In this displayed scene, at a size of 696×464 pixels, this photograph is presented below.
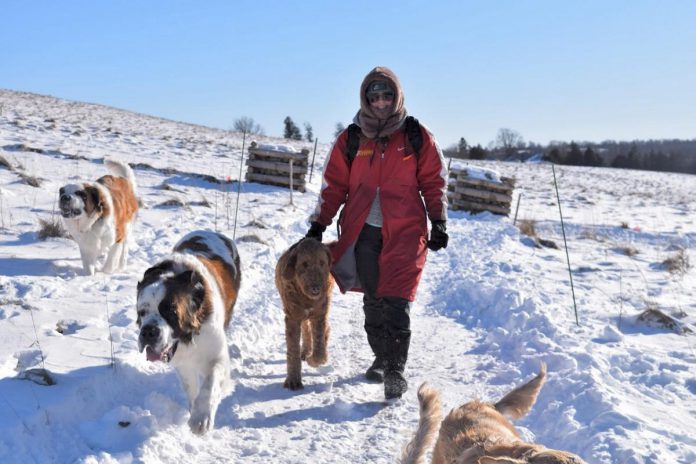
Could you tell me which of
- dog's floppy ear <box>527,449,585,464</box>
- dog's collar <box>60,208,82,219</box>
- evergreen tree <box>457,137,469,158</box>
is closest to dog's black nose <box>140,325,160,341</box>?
dog's floppy ear <box>527,449,585,464</box>

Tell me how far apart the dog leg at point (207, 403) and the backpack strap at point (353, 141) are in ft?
7.14

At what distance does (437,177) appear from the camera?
15.9 ft

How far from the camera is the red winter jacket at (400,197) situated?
15.7ft

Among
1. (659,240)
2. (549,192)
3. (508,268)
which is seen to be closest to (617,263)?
(508,268)

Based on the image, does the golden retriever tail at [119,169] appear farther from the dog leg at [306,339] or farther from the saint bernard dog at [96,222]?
the dog leg at [306,339]

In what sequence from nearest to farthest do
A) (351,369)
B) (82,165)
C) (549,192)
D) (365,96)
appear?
(365,96)
(351,369)
(82,165)
(549,192)

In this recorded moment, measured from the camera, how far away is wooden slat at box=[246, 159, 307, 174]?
17.5 metres

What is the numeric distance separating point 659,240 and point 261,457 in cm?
1561

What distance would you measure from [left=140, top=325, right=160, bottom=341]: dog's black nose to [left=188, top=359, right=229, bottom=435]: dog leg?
57 centimetres

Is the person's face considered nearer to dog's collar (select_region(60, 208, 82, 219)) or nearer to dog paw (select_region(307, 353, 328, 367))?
dog paw (select_region(307, 353, 328, 367))

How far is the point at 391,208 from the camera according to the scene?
4.83 metres

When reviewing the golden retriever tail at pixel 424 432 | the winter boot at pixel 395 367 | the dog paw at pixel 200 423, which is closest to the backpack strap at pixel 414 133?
the winter boot at pixel 395 367

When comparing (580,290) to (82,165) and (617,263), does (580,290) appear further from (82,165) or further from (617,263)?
(82,165)

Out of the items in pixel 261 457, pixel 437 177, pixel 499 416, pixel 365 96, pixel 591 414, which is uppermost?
pixel 365 96
